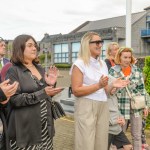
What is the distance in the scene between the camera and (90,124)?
3.59 meters

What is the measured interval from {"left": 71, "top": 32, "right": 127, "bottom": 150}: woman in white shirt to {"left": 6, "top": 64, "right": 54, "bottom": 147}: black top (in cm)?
55

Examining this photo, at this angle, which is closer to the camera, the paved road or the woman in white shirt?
the woman in white shirt

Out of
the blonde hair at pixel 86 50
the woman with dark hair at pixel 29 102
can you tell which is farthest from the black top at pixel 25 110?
the blonde hair at pixel 86 50

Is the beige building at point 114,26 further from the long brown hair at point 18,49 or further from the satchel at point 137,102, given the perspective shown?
the long brown hair at point 18,49

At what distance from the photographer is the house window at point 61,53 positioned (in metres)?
50.3

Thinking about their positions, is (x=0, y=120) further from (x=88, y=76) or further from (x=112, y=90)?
(x=112, y=90)

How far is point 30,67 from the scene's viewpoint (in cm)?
338

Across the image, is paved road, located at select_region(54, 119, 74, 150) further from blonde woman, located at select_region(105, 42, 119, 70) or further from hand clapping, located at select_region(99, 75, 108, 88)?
hand clapping, located at select_region(99, 75, 108, 88)

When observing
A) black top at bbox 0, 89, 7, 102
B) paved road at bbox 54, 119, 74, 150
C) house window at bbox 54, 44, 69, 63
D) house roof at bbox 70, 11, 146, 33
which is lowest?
paved road at bbox 54, 119, 74, 150

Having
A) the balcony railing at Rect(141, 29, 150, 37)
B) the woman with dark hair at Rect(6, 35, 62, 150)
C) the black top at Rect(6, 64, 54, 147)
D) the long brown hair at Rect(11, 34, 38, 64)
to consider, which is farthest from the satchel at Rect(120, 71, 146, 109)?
the balcony railing at Rect(141, 29, 150, 37)

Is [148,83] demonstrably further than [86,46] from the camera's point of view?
Yes

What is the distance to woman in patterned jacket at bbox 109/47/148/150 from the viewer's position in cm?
436

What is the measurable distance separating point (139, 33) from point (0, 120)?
47116 mm

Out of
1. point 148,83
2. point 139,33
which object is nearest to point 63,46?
point 139,33
